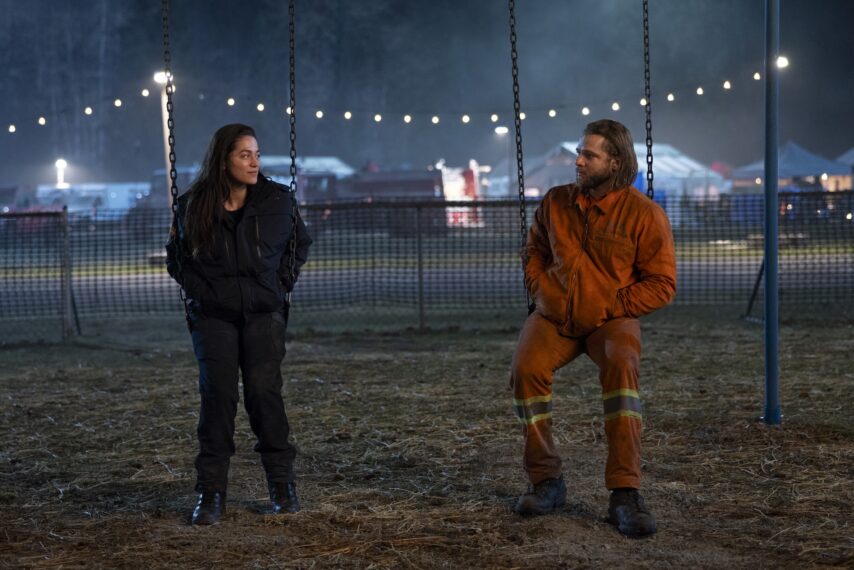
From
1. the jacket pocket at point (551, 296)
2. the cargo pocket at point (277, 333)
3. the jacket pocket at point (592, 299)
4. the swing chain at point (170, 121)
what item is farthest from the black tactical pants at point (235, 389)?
the jacket pocket at point (592, 299)

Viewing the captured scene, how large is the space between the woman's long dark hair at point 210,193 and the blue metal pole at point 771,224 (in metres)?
3.80

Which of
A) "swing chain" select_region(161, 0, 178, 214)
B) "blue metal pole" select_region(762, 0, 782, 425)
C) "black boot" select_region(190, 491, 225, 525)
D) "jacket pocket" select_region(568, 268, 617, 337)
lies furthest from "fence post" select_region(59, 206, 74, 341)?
"jacket pocket" select_region(568, 268, 617, 337)

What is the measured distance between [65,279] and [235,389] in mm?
9240

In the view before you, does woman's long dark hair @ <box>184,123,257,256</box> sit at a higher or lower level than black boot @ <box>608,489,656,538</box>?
higher

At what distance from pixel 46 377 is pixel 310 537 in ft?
20.8

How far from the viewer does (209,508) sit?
5.01m

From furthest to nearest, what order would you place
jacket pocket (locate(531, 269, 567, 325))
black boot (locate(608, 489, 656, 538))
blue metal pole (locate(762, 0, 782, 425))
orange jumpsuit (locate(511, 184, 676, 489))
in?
1. blue metal pole (locate(762, 0, 782, 425))
2. jacket pocket (locate(531, 269, 567, 325))
3. orange jumpsuit (locate(511, 184, 676, 489))
4. black boot (locate(608, 489, 656, 538))

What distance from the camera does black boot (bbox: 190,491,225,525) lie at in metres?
4.97

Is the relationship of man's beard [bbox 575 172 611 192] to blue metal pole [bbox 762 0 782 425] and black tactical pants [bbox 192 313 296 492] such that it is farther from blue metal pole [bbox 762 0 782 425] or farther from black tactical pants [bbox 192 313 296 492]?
blue metal pole [bbox 762 0 782 425]

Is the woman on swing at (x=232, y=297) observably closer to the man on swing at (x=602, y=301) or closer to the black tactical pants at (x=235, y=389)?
the black tactical pants at (x=235, y=389)

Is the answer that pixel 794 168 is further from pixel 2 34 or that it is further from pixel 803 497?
pixel 2 34

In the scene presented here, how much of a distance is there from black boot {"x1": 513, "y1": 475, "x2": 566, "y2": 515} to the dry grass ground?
65 millimetres

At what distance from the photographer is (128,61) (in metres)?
81.2

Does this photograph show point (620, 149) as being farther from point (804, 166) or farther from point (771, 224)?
point (804, 166)
